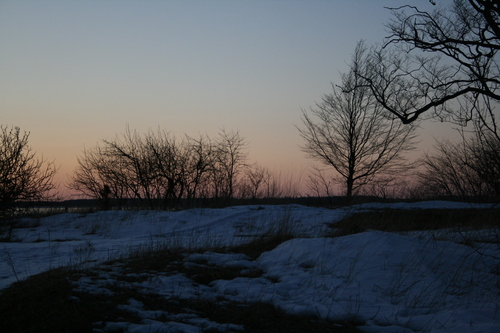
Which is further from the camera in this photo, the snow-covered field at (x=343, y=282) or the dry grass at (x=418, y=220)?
the dry grass at (x=418, y=220)

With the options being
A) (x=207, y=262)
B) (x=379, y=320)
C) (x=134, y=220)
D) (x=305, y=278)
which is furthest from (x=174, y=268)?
(x=134, y=220)

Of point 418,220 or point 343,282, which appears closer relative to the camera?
point 343,282

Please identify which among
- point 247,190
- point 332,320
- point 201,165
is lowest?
point 332,320

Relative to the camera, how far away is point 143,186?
2209 centimetres

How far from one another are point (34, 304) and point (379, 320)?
3492 mm

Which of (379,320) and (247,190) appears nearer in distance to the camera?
(379,320)

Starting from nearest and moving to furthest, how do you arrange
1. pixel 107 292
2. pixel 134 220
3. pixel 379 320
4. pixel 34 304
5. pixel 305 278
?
1. pixel 34 304
2. pixel 379 320
3. pixel 107 292
4. pixel 305 278
5. pixel 134 220

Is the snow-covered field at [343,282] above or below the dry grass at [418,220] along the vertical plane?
below

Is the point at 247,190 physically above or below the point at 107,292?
above

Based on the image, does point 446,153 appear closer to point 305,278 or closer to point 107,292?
point 305,278

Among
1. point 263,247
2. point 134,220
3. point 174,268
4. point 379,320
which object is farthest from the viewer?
point 134,220

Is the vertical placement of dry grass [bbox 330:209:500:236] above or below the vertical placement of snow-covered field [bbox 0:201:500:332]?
above

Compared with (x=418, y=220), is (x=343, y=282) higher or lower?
lower

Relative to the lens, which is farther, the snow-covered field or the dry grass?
the dry grass
